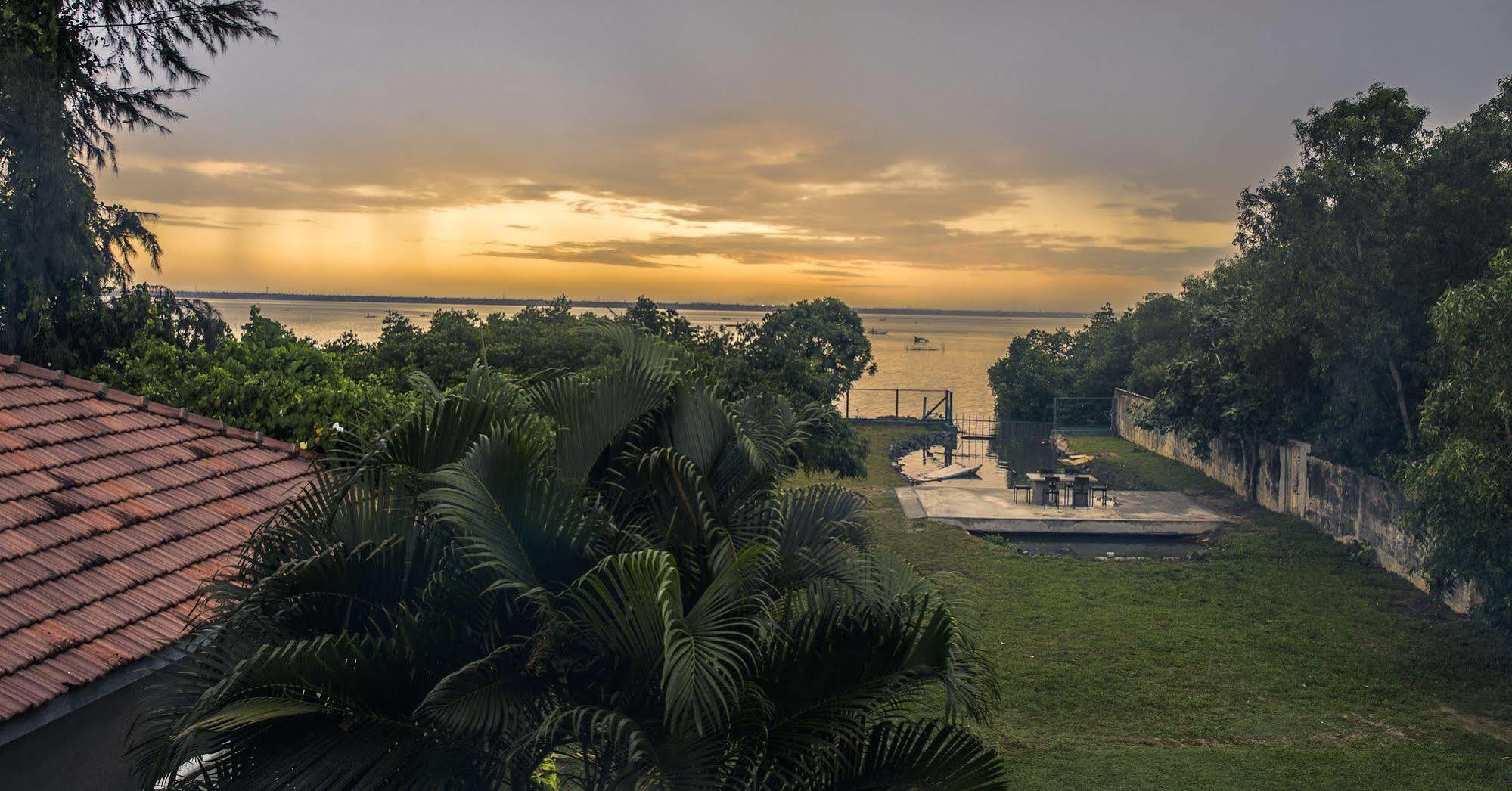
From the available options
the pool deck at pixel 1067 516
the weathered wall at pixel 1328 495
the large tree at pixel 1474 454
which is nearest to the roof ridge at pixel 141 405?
the large tree at pixel 1474 454

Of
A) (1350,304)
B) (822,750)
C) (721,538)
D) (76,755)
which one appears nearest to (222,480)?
(76,755)

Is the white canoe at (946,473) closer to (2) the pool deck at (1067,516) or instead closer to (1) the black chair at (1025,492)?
(1) the black chair at (1025,492)

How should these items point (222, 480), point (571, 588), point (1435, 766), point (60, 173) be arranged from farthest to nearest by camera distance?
1. point (60, 173)
2. point (1435, 766)
3. point (222, 480)
4. point (571, 588)

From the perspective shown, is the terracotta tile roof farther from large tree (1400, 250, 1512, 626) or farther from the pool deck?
the pool deck

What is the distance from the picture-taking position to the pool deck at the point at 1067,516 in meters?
19.0

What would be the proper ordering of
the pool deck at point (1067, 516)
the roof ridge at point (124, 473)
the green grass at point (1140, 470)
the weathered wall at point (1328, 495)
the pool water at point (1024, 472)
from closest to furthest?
the roof ridge at point (124, 473) → the weathered wall at point (1328, 495) → the pool water at point (1024, 472) → the pool deck at point (1067, 516) → the green grass at point (1140, 470)

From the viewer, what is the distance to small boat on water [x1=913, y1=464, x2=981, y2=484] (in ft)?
84.3

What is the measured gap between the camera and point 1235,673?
35.9ft

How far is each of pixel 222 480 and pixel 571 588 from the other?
4313 mm

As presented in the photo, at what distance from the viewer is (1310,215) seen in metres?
14.5

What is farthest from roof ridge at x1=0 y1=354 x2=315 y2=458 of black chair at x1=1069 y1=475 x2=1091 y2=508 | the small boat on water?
the small boat on water

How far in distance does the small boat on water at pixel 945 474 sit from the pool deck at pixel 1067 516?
4.47m

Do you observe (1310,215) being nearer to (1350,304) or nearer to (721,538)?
(1350,304)

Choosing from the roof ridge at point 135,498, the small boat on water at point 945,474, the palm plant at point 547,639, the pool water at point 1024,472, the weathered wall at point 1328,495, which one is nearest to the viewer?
the palm plant at point 547,639
